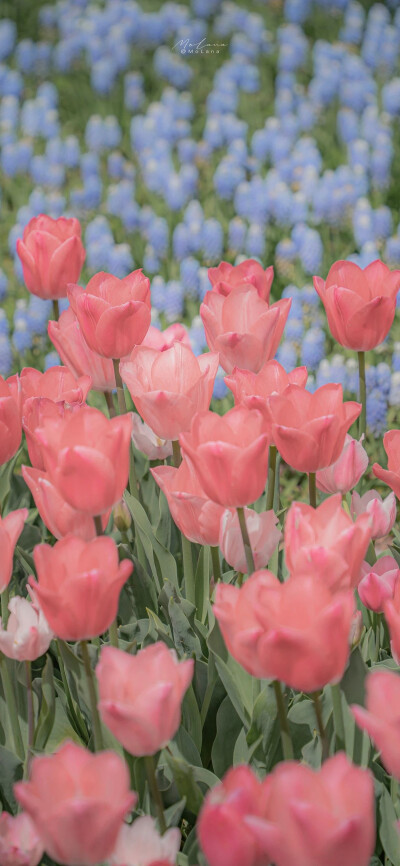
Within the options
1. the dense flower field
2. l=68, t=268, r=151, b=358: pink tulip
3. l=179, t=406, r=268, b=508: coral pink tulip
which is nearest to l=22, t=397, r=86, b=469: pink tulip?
the dense flower field

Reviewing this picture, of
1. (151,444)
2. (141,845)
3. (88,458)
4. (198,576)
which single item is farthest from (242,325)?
(141,845)

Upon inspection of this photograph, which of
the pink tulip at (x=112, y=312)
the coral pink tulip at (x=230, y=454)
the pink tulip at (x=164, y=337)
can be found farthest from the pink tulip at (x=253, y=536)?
the pink tulip at (x=164, y=337)

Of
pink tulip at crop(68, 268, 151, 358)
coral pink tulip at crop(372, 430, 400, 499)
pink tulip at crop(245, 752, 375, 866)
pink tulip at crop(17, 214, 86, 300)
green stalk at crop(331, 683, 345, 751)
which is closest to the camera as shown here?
pink tulip at crop(245, 752, 375, 866)

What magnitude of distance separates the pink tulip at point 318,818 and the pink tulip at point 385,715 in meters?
0.06

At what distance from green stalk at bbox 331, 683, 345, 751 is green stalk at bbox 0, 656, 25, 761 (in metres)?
0.36

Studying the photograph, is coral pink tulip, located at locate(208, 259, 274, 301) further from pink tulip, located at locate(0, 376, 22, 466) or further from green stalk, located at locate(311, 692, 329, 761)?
green stalk, located at locate(311, 692, 329, 761)

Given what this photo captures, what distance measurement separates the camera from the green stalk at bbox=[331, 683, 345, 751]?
1.05 metres

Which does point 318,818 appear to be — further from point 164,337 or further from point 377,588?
point 164,337

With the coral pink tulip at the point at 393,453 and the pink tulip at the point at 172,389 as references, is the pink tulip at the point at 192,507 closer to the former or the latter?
the pink tulip at the point at 172,389

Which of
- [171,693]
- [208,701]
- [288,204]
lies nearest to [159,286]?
[288,204]

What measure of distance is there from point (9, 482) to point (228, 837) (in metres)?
1.05

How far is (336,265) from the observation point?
1.39 m

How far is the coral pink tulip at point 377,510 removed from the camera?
1.33 metres

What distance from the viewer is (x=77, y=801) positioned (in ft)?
2.45
